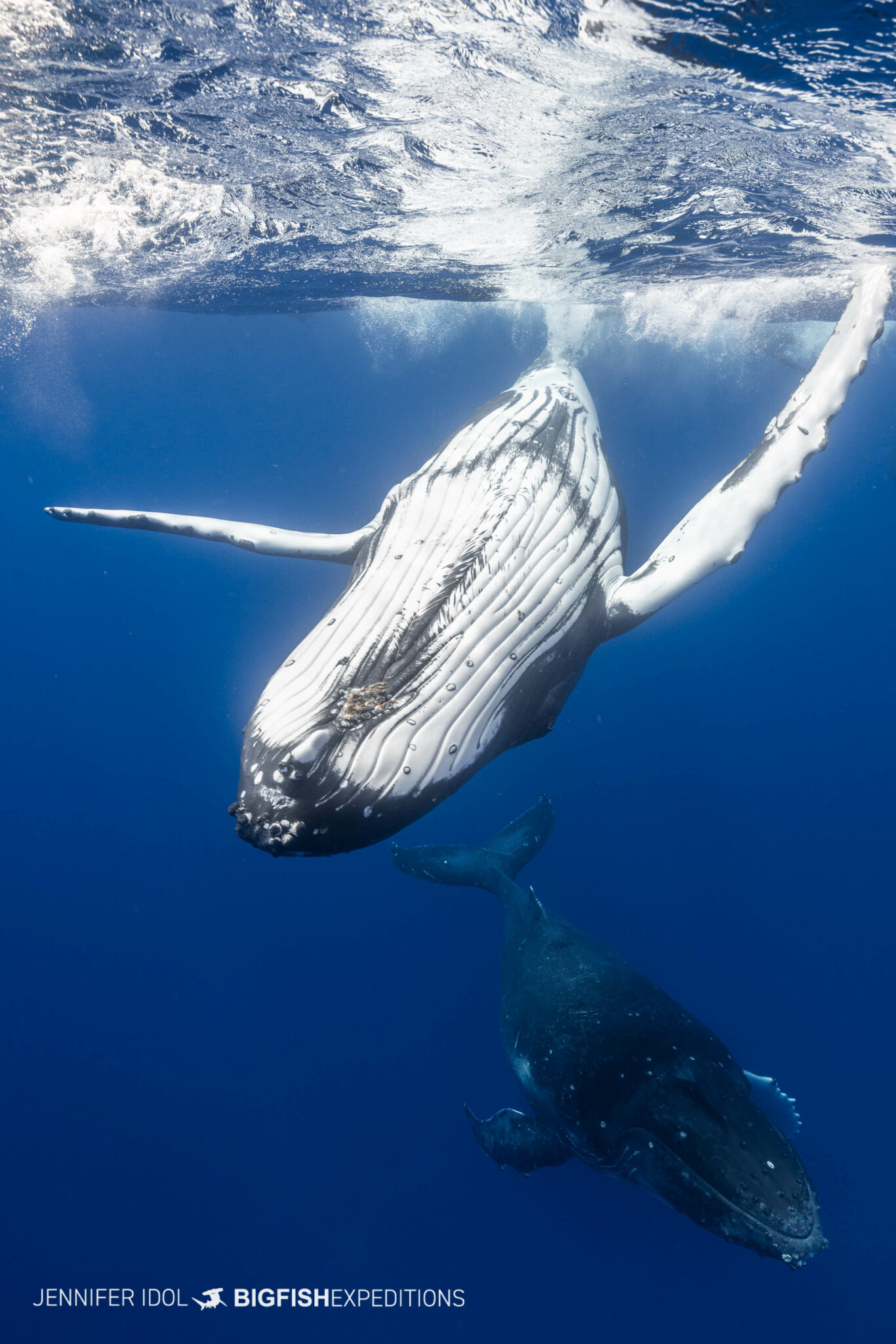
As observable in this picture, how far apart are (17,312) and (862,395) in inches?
1175

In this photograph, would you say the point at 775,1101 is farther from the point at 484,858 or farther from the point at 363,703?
the point at 363,703

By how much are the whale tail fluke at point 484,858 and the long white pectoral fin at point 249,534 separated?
19.7ft

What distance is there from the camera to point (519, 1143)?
23.9ft

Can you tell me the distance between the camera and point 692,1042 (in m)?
5.59

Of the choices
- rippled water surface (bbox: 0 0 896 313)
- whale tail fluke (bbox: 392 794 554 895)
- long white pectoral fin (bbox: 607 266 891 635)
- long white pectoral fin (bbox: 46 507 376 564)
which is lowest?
whale tail fluke (bbox: 392 794 554 895)

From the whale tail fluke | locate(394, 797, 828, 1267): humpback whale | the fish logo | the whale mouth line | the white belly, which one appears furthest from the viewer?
the fish logo

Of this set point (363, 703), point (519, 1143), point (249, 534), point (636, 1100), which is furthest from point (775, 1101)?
point (249, 534)

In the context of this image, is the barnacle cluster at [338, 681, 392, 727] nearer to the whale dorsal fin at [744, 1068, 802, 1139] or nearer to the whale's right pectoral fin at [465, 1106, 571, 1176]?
the whale's right pectoral fin at [465, 1106, 571, 1176]

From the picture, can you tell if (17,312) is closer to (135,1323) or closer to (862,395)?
(135,1323)

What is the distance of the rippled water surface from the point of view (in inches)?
164

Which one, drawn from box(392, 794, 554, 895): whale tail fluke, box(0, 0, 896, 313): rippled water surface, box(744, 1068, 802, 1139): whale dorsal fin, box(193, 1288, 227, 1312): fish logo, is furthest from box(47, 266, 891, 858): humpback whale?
box(193, 1288, 227, 1312): fish logo

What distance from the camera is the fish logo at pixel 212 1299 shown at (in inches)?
497

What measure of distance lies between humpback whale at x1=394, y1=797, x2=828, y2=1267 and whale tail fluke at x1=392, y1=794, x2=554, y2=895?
1011 millimetres

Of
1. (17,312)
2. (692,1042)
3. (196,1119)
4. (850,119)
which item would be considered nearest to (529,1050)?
(692,1042)
